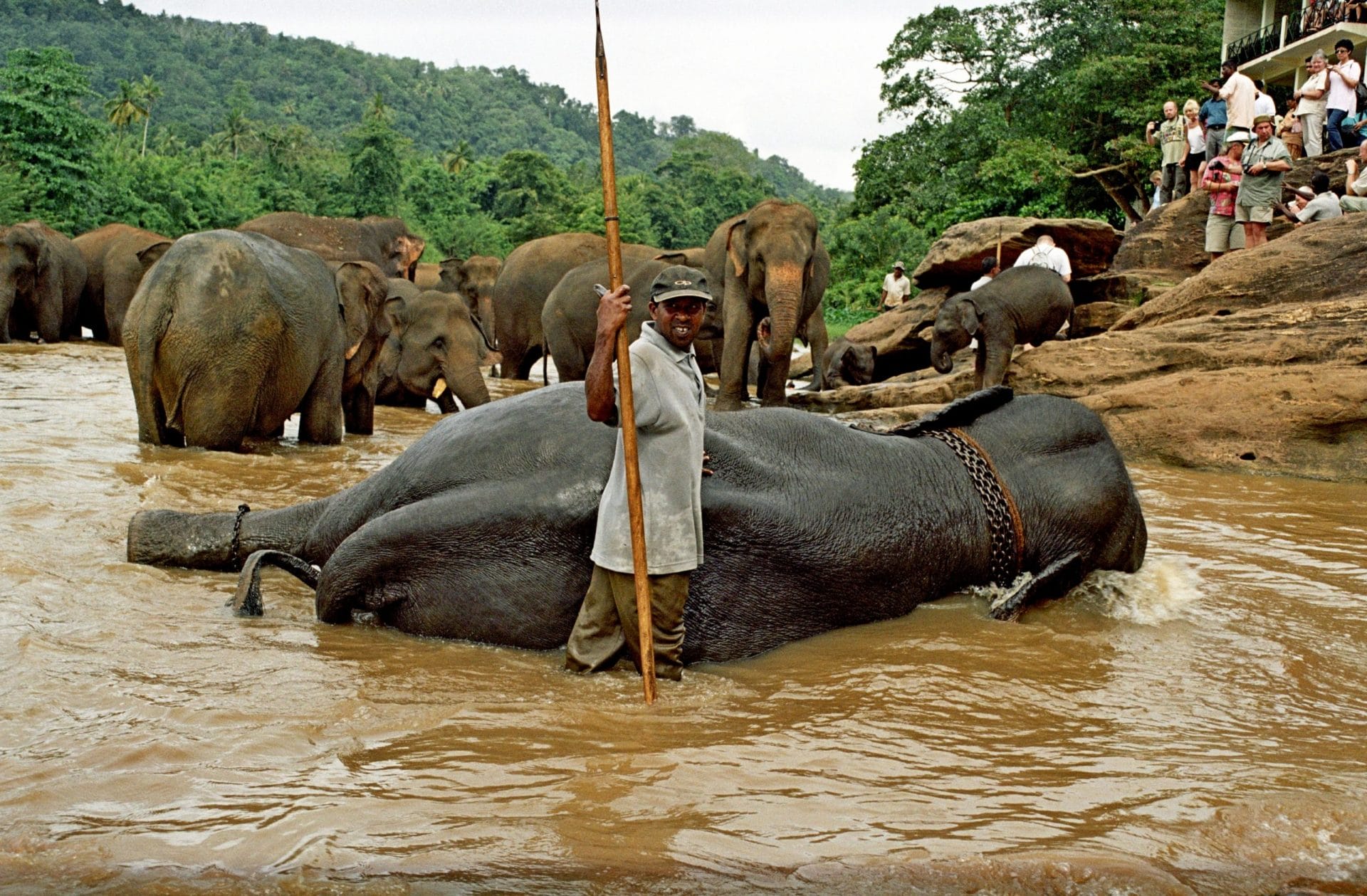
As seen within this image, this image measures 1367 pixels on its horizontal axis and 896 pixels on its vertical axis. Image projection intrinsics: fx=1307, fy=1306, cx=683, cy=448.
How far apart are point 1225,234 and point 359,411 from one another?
9.76 metres

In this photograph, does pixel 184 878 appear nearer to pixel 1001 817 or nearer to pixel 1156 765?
pixel 1001 817

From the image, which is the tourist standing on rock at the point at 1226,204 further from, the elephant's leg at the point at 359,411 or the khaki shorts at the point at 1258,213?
the elephant's leg at the point at 359,411

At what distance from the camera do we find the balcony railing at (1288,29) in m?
30.8

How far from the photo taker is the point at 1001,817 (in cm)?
341

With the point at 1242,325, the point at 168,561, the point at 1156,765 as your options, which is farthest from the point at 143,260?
the point at 1156,765

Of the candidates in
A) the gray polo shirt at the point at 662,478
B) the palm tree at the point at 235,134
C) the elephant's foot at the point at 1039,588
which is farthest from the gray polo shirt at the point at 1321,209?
the palm tree at the point at 235,134

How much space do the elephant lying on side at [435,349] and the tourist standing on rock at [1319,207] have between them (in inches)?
326

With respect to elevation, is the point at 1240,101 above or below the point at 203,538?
above

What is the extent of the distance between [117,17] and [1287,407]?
157678mm

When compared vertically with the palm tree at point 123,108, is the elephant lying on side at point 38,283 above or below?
below

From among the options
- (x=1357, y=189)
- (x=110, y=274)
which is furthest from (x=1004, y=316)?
(x=110, y=274)

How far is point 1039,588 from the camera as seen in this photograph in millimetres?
5391

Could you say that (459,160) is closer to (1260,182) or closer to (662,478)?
(1260,182)

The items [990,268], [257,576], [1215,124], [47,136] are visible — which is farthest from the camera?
[47,136]
